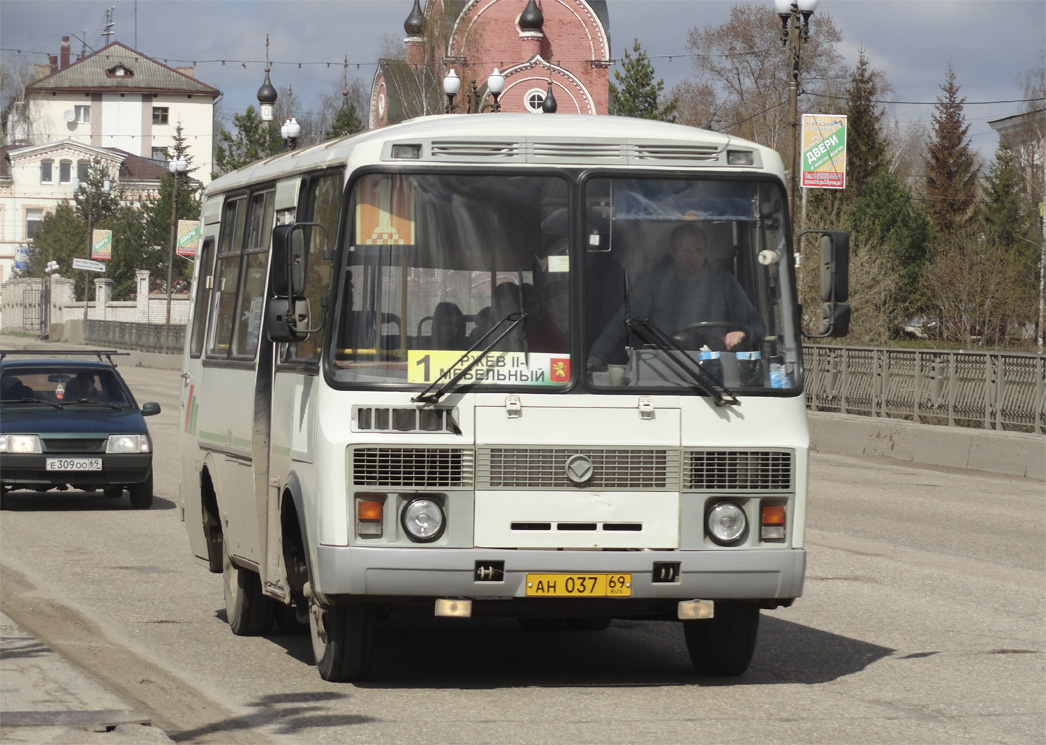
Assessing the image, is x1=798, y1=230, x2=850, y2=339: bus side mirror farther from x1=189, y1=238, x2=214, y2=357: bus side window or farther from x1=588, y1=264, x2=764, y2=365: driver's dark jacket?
x1=189, y1=238, x2=214, y2=357: bus side window

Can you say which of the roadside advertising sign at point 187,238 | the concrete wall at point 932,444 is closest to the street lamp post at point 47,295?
the roadside advertising sign at point 187,238

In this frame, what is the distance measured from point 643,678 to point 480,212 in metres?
2.36

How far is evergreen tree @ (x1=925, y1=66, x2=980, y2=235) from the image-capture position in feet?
256

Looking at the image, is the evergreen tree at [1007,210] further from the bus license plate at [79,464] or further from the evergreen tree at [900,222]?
the bus license plate at [79,464]

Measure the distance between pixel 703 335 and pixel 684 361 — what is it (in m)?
0.16

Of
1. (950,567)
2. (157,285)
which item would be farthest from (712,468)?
(157,285)

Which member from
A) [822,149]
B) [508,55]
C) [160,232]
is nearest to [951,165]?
[508,55]

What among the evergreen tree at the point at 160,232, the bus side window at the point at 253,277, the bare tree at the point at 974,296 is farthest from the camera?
the evergreen tree at the point at 160,232

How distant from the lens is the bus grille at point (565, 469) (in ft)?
23.7

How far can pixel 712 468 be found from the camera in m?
7.36

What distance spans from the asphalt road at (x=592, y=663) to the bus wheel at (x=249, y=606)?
3.8 inches

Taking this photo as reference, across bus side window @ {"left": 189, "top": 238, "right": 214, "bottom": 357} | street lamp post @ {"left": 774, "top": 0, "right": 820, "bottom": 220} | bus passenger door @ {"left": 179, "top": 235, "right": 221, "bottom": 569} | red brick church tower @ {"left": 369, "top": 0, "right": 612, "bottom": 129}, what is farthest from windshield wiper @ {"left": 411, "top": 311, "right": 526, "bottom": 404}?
red brick church tower @ {"left": 369, "top": 0, "right": 612, "bottom": 129}

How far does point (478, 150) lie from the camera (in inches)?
295

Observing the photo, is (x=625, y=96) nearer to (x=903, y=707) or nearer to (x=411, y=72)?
(x=411, y=72)
